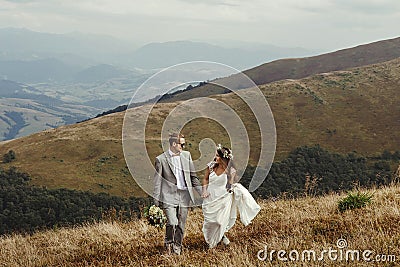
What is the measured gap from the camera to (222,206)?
862cm

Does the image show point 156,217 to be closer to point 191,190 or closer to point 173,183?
point 173,183

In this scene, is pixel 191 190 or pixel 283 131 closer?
pixel 191 190

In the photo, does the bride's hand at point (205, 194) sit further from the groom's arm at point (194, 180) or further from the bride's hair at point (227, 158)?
the bride's hair at point (227, 158)

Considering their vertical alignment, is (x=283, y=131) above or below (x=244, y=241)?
below

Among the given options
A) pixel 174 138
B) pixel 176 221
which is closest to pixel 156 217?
pixel 176 221

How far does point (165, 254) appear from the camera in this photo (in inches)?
312

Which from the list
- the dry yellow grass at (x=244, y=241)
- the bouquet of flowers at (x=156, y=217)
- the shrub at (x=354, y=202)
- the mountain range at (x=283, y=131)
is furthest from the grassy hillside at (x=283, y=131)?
the bouquet of flowers at (x=156, y=217)

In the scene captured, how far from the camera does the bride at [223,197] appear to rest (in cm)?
855

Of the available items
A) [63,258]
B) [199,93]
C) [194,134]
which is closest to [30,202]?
[194,134]

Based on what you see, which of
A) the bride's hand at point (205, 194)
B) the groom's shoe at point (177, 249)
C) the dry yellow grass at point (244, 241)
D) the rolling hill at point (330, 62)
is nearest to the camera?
the dry yellow grass at point (244, 241)

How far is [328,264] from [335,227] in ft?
7.15

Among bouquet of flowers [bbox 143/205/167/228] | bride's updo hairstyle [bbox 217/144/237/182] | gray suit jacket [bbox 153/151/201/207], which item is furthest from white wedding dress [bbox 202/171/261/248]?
bouquet of flowers [bbox 143/205/167/228]

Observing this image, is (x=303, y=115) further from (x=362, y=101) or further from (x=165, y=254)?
(x=165, y=254)

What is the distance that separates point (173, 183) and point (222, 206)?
1117 millimetres
